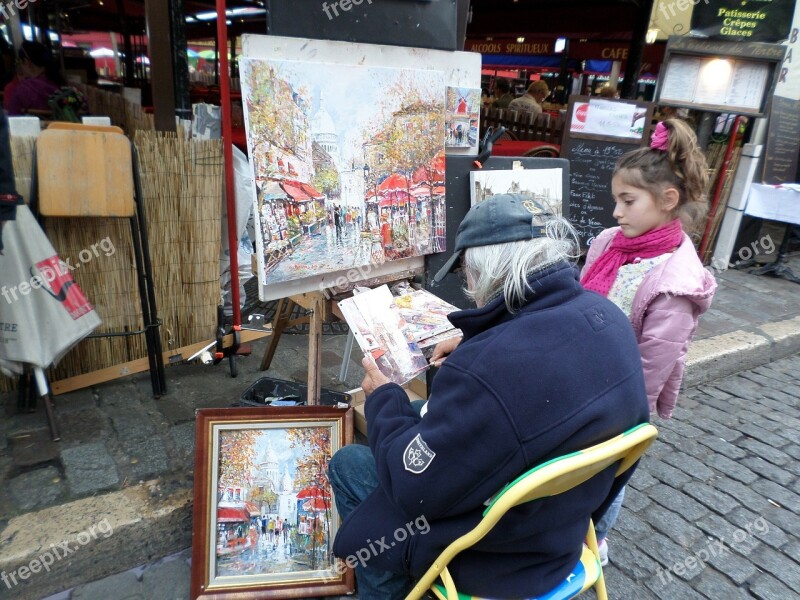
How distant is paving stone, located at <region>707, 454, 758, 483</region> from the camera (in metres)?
2.86

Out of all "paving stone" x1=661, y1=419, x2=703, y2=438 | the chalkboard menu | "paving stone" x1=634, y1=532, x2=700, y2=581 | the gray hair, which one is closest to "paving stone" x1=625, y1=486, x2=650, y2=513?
"paving stone" x1=634, y1=532, x2=700, y2=581

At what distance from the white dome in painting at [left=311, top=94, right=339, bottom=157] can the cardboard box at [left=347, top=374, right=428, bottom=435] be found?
109 cm

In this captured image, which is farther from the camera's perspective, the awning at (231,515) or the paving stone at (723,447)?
the paving stone at (723,447)

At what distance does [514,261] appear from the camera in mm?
1371

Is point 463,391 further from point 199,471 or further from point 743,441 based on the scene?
point 743,441

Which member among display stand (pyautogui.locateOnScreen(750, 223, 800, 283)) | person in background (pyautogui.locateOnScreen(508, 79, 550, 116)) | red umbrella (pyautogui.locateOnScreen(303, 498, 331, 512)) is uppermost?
person in background (pyautogui.locateOnScreen(508, 79, 550, 116))

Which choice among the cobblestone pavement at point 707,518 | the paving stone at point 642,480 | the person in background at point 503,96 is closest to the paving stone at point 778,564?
the cobblestone pavement at point 707,518

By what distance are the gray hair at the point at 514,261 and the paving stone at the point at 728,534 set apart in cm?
175

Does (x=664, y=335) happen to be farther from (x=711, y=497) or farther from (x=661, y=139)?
(x=711, y=497)

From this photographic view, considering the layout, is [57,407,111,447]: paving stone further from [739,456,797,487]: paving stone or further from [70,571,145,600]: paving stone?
[739,456,797,487]: paving stone

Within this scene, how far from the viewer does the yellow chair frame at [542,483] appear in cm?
114

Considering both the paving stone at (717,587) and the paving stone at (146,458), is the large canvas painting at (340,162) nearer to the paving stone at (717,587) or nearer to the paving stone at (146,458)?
the paving stone at (146,458)

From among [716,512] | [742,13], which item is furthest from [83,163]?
[742,13]

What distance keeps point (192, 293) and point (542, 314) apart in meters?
2.47
